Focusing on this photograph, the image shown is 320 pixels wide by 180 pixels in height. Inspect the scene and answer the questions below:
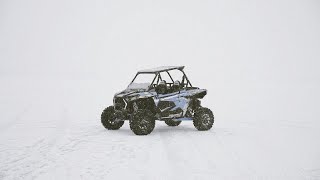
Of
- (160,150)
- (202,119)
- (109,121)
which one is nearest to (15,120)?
(109,121)

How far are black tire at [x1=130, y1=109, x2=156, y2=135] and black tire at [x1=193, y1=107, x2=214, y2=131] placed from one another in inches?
63.3

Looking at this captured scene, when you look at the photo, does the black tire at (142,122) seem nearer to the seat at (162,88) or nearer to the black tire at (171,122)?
the seat at (162,88)

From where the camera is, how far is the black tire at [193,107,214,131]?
54.0ft

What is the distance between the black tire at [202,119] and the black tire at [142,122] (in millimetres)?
1609

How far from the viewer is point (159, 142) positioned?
1432 cm

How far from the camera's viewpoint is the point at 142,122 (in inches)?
600

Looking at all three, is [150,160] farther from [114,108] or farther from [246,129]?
[246,129]

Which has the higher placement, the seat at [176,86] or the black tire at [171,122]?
the seat at [176,86]

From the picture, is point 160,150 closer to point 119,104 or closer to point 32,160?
point 32,160

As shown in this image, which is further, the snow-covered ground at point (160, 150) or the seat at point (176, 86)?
the seat at point (176, 86)

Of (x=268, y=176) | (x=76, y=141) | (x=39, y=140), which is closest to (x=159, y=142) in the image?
(x=76, y=141)

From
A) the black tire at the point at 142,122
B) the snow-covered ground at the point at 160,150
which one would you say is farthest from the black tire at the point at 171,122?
the black tire at the point at 142,122

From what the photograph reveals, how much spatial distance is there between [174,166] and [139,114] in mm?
4056

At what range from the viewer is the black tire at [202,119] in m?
16.5
